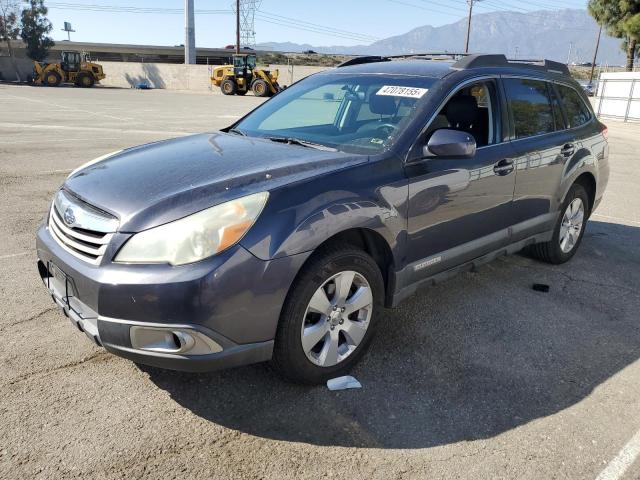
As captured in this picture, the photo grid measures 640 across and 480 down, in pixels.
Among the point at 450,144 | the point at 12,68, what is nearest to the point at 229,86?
the point at 450,144

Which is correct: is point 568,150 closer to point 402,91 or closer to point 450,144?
point 402,91

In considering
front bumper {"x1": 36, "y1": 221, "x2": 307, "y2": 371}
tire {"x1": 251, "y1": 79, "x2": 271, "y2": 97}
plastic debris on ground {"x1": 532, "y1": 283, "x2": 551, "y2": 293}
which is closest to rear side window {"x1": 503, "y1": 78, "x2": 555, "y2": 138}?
plastic debris on ground {"x1": 532, "y1": 283, "x2": 551, "y2": 293}

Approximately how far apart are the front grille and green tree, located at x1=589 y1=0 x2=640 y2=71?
1278 inches

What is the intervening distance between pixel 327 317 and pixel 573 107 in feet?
11.6

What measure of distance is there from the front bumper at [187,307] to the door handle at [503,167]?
6.34ft

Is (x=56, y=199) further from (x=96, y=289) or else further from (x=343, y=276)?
(x=343, y=276)

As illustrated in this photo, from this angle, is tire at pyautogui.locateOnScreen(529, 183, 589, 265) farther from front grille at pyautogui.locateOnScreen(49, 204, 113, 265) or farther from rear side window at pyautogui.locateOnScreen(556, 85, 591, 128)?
front grille at pyautogui.locateOnScreen(49, 204, 113, 265)

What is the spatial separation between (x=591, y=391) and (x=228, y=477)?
2.10 m

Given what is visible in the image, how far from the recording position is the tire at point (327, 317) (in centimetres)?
273

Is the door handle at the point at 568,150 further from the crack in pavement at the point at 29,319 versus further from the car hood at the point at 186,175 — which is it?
the crack in pavement at the point at 29,319

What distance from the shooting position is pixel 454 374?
3240 millimetres

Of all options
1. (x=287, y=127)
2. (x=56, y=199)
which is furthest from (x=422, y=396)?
(x=56, y=199)

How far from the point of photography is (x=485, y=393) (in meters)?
3.06

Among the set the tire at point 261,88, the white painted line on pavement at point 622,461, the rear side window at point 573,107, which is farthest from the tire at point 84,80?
the white painted line on pavement at point 622,461
